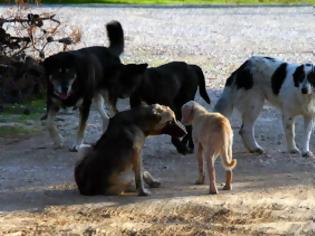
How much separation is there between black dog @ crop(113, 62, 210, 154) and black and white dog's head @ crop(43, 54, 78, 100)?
0.71 meters

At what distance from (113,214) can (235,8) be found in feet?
102

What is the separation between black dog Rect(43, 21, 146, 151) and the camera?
467 inches

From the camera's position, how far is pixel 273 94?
12.3 meters

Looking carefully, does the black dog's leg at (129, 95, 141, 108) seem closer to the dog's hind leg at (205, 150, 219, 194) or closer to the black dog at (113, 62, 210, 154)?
the black dog at (113, 62, 210, 154)

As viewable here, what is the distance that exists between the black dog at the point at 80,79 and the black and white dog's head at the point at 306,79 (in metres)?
1.99

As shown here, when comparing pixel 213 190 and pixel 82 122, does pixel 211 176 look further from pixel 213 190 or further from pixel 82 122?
pixel 82 122

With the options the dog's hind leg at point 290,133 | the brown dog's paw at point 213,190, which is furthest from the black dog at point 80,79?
the brown dog's paw at point 213,190

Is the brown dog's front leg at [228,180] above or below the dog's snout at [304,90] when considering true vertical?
below

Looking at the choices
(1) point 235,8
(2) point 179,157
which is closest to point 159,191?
(2) point 179,157

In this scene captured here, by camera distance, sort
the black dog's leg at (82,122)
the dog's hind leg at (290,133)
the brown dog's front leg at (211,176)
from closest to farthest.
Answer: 1. the brown dog's front leg at (211,176)
2. the dog's hind leg at (290,133)
3. the black dog's leg at (82,122)

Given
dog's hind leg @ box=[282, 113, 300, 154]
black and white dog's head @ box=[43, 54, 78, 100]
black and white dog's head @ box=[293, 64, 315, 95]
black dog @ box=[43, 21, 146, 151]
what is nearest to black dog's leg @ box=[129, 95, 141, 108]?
black dog @ box=[43, 21, 146, 151]

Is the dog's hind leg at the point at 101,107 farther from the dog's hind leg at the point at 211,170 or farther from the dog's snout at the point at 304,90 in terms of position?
the dog's hind leg at the point at 211,170

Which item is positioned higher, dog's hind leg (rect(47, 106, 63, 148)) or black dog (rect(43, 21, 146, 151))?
black dog (rect(43, 21, 146, 151))

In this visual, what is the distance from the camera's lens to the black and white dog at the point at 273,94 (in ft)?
39.3
